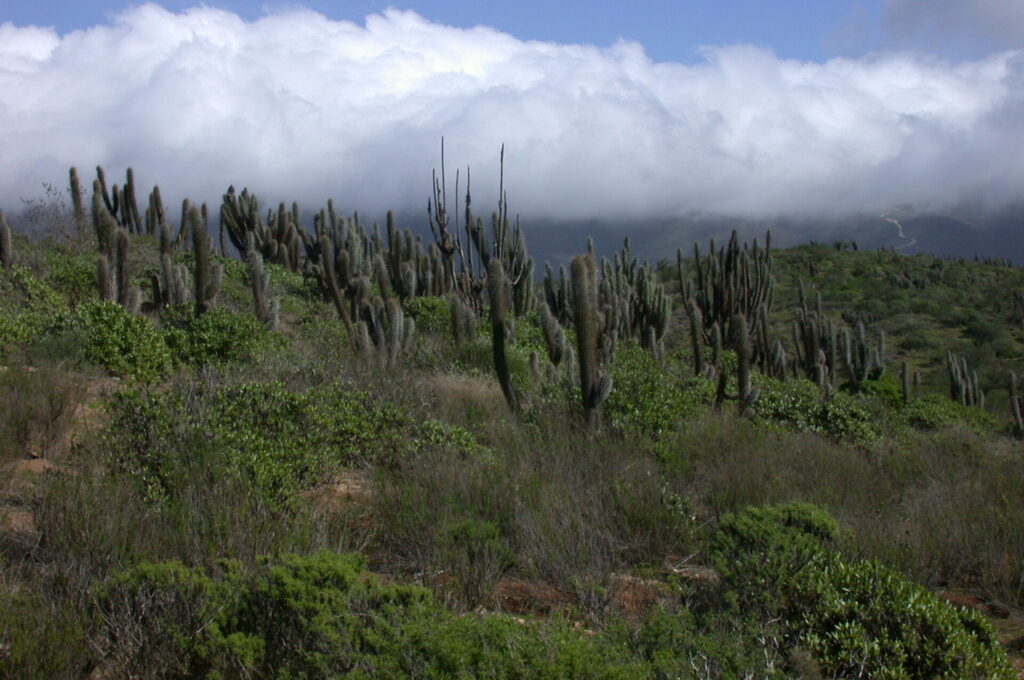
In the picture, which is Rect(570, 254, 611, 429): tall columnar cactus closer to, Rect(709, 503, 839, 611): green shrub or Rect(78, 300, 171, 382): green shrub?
Rect(709, 503, 839, 611): green shrub

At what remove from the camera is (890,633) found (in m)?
4.52

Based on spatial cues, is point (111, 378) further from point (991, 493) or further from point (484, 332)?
point (991, 493)

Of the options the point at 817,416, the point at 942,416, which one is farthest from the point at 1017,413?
the point at 817,416

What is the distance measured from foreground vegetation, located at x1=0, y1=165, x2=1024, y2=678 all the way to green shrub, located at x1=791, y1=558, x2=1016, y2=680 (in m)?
0.01

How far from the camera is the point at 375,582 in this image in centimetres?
420

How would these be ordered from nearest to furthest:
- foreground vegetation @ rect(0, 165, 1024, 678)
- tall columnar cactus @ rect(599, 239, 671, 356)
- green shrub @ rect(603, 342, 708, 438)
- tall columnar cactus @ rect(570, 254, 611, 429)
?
foreground vegetation @ rect(0, 165, 1024, 678) < green shrub @ rect(603, 342, 708, 438) < tall columnar cactus @ rect(570, 254, 611, 429) < tall columnar cactus @ rect(599, 239, 671, 356)

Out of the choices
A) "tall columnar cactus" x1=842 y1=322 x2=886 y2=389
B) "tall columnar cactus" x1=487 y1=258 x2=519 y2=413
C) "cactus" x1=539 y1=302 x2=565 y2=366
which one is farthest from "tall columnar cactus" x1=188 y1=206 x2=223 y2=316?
"tall columnar cactus" x1=842 y1=322 x2=886 y2=389

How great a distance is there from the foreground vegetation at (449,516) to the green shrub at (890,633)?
0.05ft

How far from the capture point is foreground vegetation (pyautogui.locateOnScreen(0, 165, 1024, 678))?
3916mm

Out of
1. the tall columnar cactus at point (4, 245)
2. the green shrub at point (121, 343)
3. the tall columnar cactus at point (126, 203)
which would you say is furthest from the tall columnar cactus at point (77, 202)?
the green shrub at point (121, 343)

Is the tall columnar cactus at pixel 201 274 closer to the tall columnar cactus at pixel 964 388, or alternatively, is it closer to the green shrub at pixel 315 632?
the green shrub at pixel 315 632

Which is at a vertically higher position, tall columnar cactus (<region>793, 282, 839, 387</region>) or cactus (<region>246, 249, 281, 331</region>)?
cactus (<region>246, 249, 281, 331</region>)

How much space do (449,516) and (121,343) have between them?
7.17 meters

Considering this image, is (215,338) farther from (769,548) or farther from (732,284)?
(732,284)
